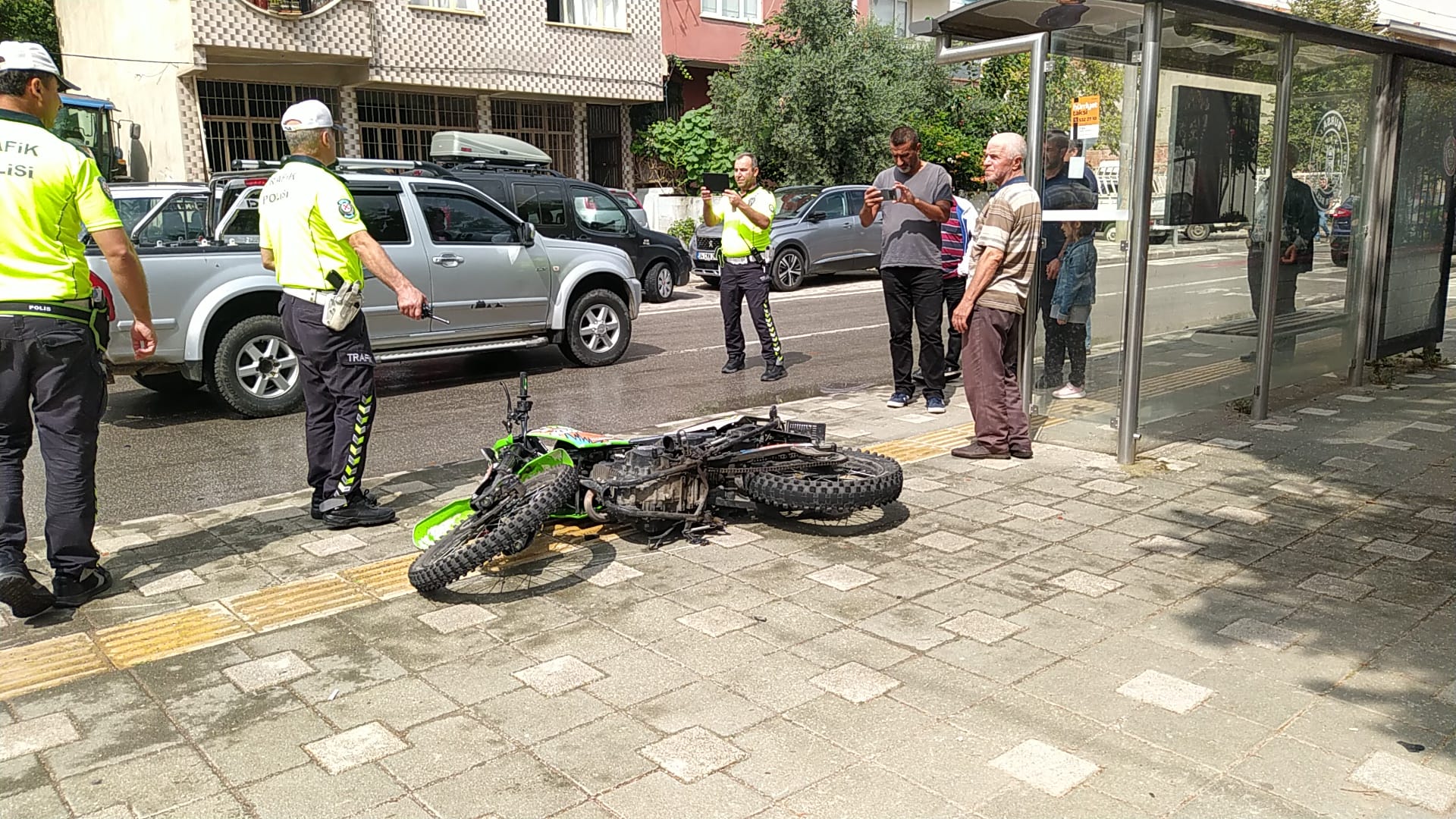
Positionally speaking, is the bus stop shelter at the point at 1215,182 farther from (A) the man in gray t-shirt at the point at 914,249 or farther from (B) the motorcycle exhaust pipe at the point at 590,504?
(B) the motorcycle exhaust pipe at the point at 590,504

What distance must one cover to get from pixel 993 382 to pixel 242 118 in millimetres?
19894

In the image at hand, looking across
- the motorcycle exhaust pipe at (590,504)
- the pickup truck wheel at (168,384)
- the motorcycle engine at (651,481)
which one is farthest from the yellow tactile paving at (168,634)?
the pickup truck wheel at (168,384)

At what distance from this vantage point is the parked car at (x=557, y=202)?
14.6 m

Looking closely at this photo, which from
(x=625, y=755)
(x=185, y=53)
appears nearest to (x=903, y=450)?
(x=625, y=755)

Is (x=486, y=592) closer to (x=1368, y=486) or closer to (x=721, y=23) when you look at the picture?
(x=1368, y=486)

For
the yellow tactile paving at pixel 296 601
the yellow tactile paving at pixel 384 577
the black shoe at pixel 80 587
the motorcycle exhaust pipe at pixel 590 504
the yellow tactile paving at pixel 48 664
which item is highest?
the motorcycle exhaust pipe at pixel 590 504

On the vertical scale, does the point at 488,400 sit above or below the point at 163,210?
below

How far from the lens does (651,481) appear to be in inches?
196

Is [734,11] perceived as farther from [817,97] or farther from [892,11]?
[892,11]

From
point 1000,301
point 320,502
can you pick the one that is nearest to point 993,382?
point 1000,301

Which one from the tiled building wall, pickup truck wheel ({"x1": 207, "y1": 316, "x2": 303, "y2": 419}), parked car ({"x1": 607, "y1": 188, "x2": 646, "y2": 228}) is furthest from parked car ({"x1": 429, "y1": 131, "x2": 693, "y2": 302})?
the tiled building wall

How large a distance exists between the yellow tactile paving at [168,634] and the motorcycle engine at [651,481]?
1610mm

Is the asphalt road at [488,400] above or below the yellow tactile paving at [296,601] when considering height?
above

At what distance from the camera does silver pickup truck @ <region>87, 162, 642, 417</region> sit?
815cm
